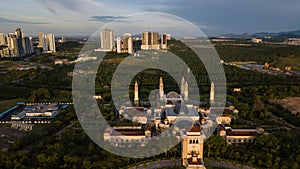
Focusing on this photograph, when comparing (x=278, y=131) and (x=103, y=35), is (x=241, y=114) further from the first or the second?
(x=103, y=35)

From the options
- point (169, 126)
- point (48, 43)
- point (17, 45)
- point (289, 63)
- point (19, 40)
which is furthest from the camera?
point (48, 43)

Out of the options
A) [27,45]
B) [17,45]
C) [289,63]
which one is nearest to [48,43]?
[27,45]

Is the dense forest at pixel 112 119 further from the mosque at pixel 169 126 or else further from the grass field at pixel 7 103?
the mosque at pixel 169 126

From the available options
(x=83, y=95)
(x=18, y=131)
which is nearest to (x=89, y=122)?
(x=18, y=131)

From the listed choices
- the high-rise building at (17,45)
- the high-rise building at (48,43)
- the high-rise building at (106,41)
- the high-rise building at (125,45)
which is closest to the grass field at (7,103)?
the high-rise building at (125,45)

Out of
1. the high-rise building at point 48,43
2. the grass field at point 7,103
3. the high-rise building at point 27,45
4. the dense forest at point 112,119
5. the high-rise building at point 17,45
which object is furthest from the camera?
the high-rise building at point 48,43

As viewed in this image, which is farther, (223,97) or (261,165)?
(223,97)

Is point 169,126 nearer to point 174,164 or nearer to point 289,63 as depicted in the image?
point 174,164

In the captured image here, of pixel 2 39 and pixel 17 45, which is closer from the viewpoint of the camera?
pixel 17 45

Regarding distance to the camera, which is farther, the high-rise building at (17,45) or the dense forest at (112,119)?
the high-rise building at (17,45)
